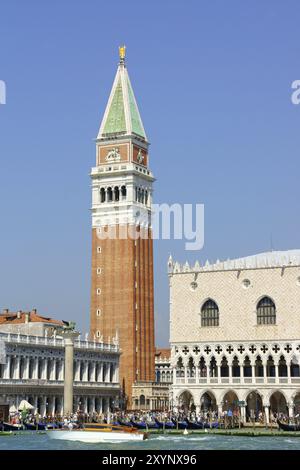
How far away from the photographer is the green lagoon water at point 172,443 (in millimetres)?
40719

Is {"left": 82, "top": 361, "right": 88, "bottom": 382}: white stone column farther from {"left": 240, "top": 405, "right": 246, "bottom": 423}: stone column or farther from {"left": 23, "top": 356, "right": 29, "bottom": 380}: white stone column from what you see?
{"left": 240, "top": 405, "right": 246, "bottom": 423}: stone column

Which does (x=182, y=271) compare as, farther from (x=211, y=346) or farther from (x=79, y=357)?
(x=79, y=357)

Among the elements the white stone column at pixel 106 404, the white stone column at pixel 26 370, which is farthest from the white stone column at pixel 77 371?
the white stone column at pixel 26 370

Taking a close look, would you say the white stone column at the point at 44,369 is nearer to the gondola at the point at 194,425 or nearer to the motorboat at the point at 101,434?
the gondola at the point at 194,425

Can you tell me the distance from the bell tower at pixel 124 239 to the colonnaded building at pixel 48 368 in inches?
90.9

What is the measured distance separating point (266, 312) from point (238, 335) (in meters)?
2.73

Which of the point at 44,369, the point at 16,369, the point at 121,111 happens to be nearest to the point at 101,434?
the point at 16,369

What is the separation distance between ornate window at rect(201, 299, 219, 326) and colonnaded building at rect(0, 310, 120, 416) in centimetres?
1086

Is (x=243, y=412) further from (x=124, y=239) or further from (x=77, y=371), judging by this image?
(x=124, y=239)

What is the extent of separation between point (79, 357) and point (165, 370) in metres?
41.7

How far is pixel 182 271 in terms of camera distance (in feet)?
226

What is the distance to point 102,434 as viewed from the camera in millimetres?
43969

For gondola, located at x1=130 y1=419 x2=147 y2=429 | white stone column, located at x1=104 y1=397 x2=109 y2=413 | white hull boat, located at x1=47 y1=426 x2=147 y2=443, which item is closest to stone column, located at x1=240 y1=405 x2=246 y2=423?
gondola, located at x1=130 y1=419 x2=147 y2=429

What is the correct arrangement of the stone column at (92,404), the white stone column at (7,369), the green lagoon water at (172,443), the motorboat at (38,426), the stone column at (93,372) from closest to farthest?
the green lagoon water at (172,443), the motorboat at (38,426), the white stone column at (7,369), the stone column at (92,404), the stone column at (93,372)
